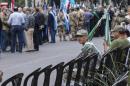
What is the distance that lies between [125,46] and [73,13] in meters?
16.7

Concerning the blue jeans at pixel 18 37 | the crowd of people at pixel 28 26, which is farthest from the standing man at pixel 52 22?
the blue jeans at pixel 18 37

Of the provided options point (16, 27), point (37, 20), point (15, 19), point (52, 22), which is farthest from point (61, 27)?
point (15, 19)

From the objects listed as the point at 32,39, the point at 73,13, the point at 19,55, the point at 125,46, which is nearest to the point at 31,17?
the point at 32,39

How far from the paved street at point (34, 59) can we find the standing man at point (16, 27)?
516 mm

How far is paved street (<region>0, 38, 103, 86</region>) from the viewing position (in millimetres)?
15305

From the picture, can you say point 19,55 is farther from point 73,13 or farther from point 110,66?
point 110,66

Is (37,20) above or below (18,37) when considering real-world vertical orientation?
above

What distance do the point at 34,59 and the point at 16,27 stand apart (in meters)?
2.69

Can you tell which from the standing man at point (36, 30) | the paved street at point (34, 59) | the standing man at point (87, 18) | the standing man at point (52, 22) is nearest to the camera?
the paved street at point (34, 59)

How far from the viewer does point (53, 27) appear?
25.2 metres

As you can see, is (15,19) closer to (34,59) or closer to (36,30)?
(36,30)

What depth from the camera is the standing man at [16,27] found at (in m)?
20.2

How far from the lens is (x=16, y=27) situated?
802 inches

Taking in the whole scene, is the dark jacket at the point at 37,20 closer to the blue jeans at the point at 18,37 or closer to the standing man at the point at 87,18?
the blue jeans at the point at 18,37
